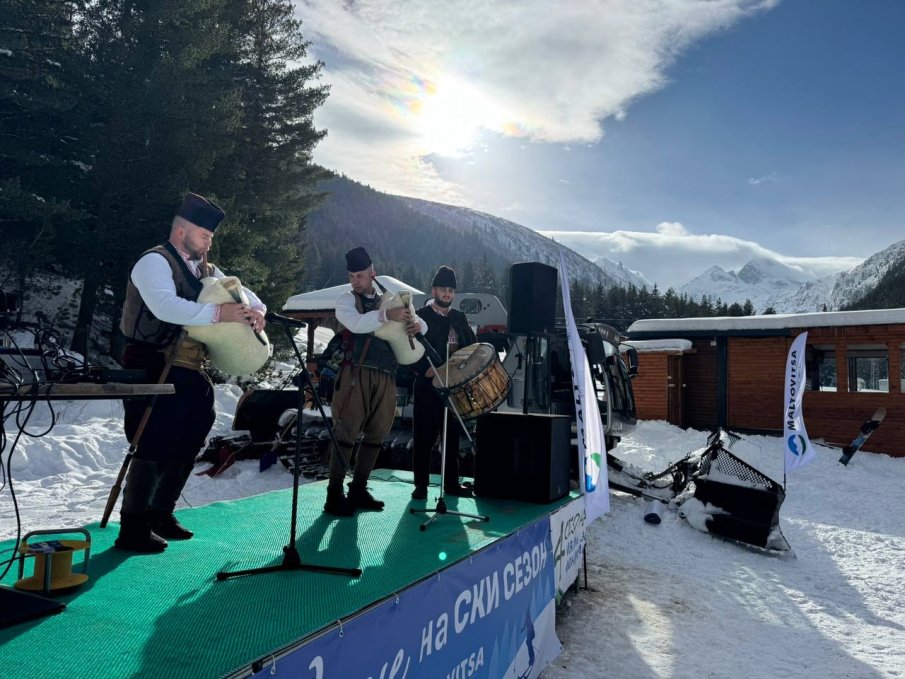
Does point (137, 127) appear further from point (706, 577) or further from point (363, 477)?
point (706, 577)

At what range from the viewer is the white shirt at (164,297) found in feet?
9.82

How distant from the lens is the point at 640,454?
13.9 meters

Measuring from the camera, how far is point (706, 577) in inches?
247

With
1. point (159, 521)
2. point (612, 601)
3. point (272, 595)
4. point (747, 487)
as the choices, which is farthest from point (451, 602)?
point (747, 487)

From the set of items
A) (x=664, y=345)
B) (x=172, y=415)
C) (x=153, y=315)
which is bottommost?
(x=172, y=415)

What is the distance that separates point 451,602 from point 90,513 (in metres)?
6.03

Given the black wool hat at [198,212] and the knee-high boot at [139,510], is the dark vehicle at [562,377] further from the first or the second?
the knee-high boot at [139,510]

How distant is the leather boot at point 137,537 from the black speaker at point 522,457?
287cm

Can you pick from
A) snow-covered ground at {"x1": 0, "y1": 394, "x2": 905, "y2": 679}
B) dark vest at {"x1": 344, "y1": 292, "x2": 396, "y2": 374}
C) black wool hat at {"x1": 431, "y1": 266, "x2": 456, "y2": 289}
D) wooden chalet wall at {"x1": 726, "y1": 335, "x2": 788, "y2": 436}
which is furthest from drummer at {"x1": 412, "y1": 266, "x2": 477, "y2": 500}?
wooden chalet wall at {"x1": 726, "y1": 335, "x2": 788, "y2": 436}

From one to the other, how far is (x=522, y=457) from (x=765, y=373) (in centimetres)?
1390

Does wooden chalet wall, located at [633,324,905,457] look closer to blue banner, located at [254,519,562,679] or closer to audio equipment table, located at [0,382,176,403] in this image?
blue banner, located at [254,519,562,679]

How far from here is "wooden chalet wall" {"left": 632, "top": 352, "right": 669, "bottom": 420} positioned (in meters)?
17.7

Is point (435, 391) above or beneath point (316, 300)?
beneath

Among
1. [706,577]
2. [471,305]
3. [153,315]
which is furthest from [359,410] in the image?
[471,305]
